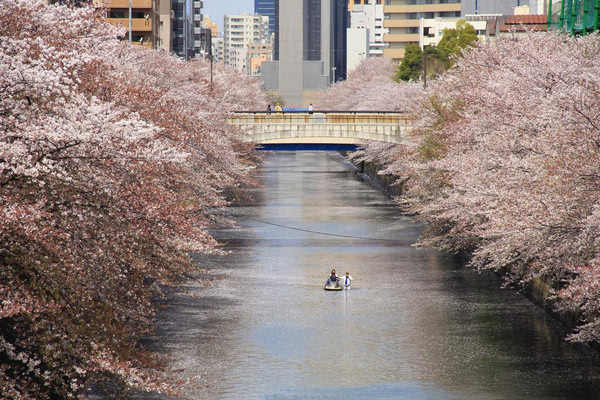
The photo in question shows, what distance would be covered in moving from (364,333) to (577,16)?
28.6 metres

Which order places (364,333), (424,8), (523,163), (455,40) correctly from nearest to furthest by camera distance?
(523,163) → (364,333) → (455,40) → (424,8)

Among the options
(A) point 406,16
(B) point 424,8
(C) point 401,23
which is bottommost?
(C) point 401,23

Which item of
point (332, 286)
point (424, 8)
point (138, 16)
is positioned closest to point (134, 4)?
point (138, 16)

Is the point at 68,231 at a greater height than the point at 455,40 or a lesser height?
lesser

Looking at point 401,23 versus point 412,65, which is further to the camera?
point 401,23

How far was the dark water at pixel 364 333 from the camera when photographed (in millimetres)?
23422

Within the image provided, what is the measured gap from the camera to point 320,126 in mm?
67438

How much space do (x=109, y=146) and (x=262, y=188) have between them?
6479 centimetres

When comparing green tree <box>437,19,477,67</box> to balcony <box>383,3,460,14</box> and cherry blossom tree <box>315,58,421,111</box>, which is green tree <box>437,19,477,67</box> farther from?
balcony <box>383,3,460,14</box>

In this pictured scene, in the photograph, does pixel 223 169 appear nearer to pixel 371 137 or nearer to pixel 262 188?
pixel 371 137

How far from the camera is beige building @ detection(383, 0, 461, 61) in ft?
461

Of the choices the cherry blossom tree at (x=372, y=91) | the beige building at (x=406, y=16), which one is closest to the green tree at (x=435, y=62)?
the cherry blossom tree at (x=372, y=91)

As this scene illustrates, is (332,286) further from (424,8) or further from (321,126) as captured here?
(424,8)

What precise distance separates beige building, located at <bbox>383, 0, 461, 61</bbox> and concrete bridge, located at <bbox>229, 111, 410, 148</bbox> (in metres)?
75.4
